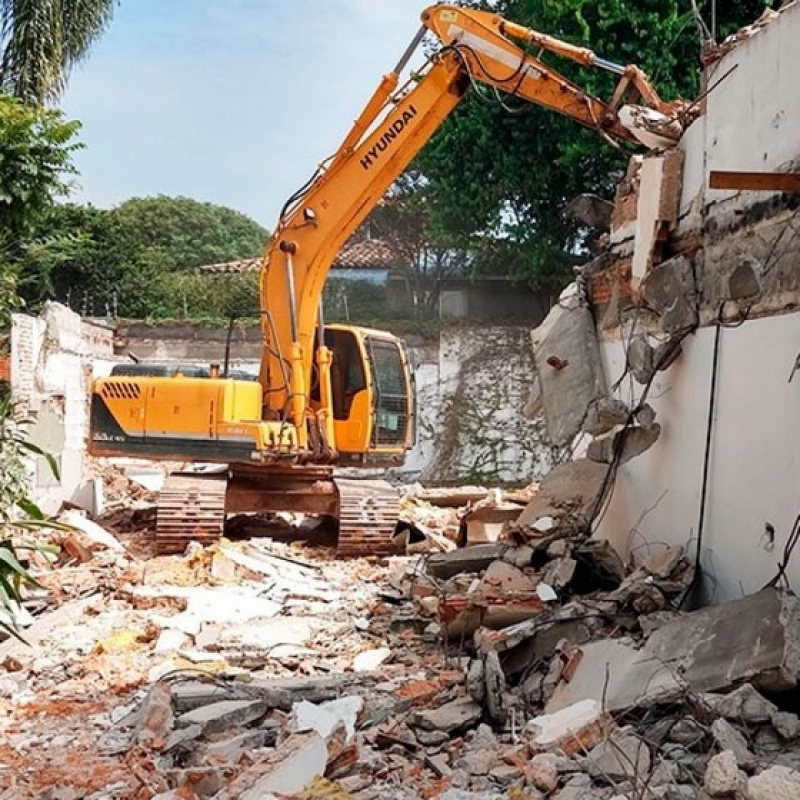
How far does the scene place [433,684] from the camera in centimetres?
438

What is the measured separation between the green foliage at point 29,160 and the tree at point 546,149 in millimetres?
5742

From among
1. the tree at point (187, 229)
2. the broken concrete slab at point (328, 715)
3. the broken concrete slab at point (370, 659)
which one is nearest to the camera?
the broken concrete slab at point (328, 715)

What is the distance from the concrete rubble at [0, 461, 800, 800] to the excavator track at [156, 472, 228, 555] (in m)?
1.06

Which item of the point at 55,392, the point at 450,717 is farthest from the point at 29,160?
the point at 450,717

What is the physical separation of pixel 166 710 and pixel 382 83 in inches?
239

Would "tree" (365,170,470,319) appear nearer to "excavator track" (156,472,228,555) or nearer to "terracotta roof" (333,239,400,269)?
"terracotta roof" (333,239,400,269)

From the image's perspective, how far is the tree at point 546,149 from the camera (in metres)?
12.6

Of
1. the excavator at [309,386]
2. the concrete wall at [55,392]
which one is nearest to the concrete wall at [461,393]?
the concrete wall at [55,392]

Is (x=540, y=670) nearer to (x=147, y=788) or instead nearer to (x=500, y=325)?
(x=147, y=788)

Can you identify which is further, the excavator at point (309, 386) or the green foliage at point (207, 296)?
the green foliage at point (207, 296)

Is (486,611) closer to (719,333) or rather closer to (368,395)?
(719,333)

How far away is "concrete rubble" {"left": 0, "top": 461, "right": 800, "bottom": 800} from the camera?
127 inches

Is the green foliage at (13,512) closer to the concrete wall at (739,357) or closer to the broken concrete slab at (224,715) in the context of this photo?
the broken concrete slab at (224,715)

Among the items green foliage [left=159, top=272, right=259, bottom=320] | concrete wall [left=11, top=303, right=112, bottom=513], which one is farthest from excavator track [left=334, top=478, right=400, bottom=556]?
green foliage [left=159, top=272, right=259, bottom=320]
